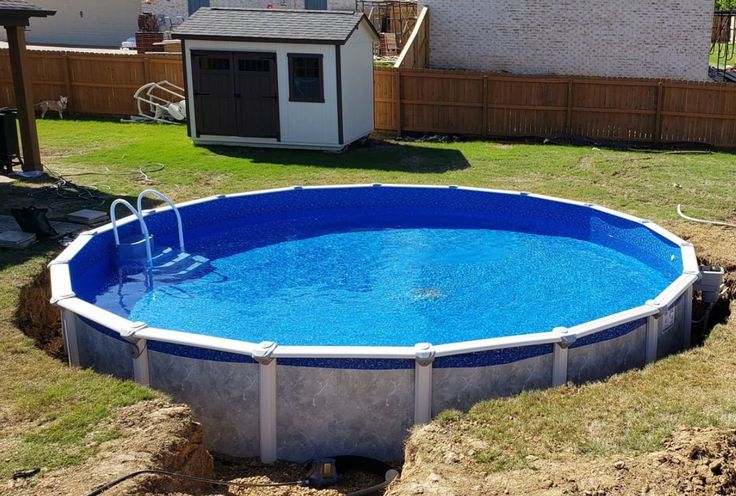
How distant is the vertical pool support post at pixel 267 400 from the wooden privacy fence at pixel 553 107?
15.3 meters

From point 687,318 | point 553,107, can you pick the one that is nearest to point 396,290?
point 687,318

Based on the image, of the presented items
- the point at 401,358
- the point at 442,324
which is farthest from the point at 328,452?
the point at 442,324

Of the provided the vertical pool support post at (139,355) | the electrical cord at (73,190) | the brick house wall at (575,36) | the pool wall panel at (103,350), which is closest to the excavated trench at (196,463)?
the vertical pool support post at (139,355)

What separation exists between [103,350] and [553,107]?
1619cm

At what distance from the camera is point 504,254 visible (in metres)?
13.4

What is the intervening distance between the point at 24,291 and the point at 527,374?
6170mm

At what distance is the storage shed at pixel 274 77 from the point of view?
18.4 m

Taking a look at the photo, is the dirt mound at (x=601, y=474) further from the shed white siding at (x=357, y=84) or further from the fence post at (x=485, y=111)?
the fence post at (x=485, y=111)

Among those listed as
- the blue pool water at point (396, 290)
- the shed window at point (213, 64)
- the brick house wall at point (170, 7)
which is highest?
the brick house wall at point (170, 7)

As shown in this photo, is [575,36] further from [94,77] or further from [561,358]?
[561,358]

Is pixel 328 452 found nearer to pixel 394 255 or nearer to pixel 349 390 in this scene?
pixel 349 390

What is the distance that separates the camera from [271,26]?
18.7 meters

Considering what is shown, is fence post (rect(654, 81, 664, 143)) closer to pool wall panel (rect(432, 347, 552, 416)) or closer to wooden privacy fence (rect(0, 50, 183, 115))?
wooden privacy fence (rect(0, 50, 183, 115))

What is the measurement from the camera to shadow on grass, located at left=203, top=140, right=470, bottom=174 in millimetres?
17734
